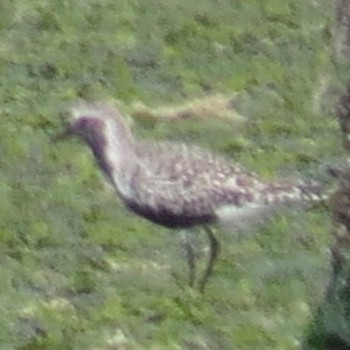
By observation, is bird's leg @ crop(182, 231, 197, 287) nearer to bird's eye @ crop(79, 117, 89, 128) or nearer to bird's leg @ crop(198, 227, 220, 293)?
bird's leg @ crop(198, 227, 220, 293)

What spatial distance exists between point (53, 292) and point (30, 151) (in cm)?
17

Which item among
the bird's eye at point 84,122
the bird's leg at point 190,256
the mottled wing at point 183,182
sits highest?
the bird's eye at point 84,122

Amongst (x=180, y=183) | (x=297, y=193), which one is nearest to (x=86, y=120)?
(x=180, y=183)

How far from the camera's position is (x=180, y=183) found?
2094 mm

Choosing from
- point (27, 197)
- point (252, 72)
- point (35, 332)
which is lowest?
point (35, 332)

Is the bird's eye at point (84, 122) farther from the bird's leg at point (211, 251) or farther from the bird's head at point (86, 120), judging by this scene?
the bird's leg at point (211, 251)

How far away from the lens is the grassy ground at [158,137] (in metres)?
2.09

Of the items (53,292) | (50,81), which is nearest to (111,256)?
(53,292)

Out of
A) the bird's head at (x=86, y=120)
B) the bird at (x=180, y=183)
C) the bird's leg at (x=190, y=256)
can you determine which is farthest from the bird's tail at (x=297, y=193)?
the bird's head at (x=86, y=120)

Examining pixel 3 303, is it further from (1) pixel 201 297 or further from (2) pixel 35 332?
(1) pixel 201 297

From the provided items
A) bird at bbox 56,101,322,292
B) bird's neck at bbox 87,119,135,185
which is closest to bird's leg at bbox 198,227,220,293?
bird at bbox 56,101,322,292

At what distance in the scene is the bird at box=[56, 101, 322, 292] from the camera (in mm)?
2088

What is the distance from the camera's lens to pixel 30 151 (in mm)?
2107

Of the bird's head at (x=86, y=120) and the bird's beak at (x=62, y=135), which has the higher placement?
the bird's head at (x=86, y=120)
